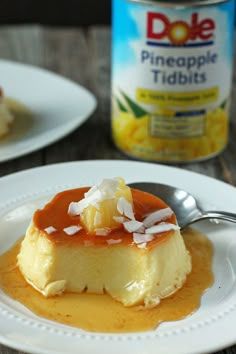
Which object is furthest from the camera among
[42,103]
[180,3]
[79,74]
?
[79,74]

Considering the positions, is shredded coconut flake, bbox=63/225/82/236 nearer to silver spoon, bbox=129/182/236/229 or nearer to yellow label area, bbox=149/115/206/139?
silver spoon, bbox=129/182/236/229

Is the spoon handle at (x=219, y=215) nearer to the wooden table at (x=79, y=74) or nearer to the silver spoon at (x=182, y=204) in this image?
the silver spoon at (x=182, y=204)

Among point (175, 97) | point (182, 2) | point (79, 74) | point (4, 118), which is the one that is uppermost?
point (182, 2)

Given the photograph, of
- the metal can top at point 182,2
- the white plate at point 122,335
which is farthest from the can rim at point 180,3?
the white plate at point 122,335

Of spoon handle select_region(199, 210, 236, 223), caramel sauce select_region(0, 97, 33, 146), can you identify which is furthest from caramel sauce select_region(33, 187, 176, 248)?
caramel sauce select_region(0, 97, 33, 146)

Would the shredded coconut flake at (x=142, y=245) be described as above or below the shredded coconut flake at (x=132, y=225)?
below

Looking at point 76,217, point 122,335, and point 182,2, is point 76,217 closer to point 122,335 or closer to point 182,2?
point 122,335

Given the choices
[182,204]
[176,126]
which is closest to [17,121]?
[176,126]
